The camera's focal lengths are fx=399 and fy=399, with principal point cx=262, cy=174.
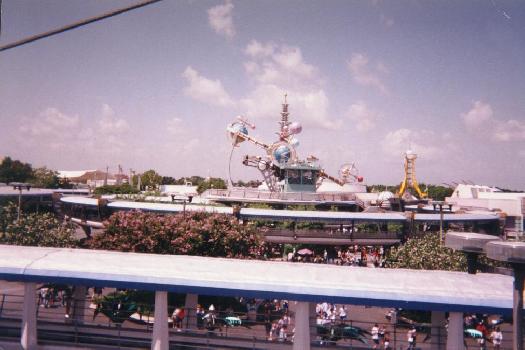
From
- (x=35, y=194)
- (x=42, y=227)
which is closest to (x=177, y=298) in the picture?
(x=42, y=227)

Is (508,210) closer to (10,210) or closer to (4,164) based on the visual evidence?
(10,210)

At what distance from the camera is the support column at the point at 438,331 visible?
8953 mm

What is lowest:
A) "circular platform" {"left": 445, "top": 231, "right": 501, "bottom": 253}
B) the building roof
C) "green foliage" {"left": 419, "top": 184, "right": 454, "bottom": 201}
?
the building roof

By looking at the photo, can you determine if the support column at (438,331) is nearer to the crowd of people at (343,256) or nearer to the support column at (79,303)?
the support column at (79,303)

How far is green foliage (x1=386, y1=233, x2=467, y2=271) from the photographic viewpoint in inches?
834

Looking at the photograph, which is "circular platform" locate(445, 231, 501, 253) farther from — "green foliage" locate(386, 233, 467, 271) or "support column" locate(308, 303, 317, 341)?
"green foliage" locate(386, 233, 467, 271)

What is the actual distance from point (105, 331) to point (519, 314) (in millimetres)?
9176

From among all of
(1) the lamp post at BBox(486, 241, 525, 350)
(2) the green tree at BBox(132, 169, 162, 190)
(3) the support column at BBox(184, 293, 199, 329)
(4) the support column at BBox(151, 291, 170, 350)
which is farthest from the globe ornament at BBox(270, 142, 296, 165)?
(2) the green tree at BBox(132, 169, 162, 190)

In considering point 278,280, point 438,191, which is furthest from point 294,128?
point 438,191

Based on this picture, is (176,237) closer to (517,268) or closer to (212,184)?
(517,268)

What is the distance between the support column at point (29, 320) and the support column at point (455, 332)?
9.54 m

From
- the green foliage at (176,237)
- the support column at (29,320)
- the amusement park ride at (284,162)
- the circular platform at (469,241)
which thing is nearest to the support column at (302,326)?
the circular platform at (469,241)

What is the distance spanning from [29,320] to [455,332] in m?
9.72

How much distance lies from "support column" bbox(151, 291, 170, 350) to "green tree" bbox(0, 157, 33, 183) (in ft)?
282
